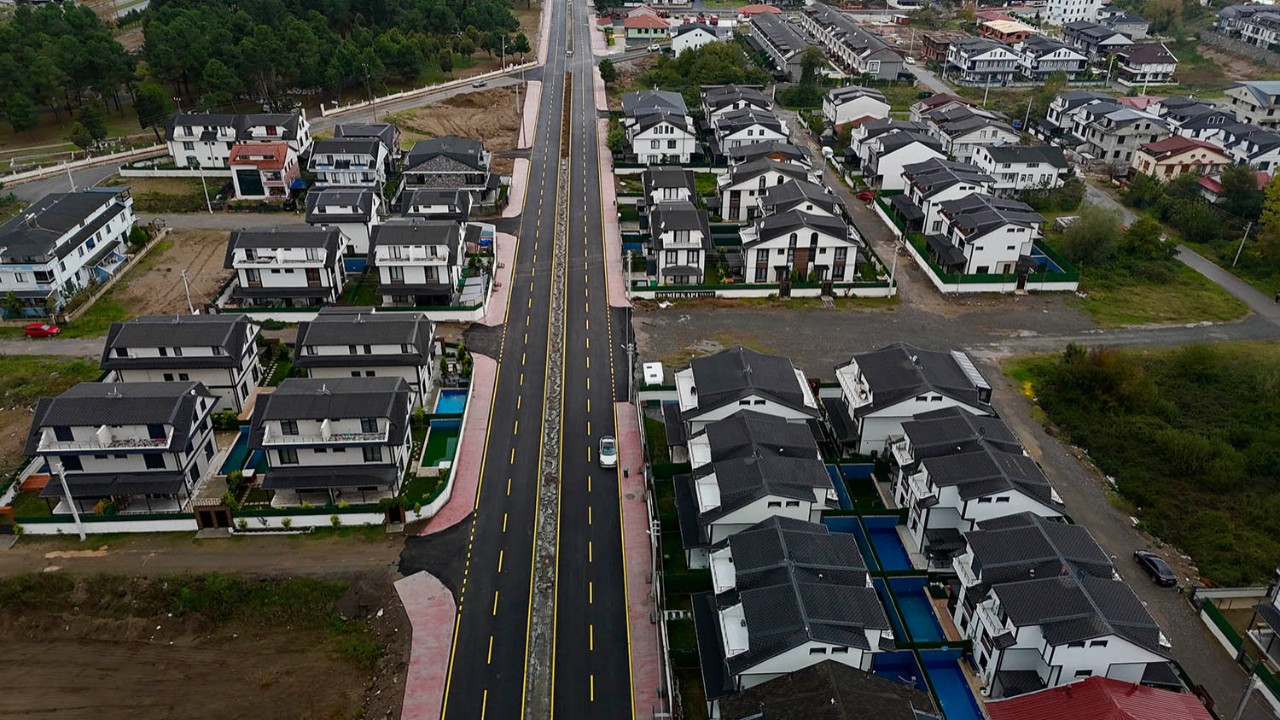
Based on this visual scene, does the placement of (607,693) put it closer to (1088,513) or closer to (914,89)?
(1088,513)

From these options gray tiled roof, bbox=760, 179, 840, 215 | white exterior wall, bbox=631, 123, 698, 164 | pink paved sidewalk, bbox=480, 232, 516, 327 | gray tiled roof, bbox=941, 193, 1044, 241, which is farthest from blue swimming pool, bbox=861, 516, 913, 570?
white exterior wall, bbox=631, 123, 698, 164

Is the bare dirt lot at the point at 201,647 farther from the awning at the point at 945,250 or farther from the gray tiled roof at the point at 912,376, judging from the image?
the awning at the point at 945,250

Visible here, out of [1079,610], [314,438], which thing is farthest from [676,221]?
[1079,610]

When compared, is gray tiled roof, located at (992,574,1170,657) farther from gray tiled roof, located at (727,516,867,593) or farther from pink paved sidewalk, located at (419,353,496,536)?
pink paved sidewalk, located at (419,353,496,536)

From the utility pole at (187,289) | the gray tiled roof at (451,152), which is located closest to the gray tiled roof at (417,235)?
the utility pole at (187,289)

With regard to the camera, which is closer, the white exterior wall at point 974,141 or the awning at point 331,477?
the awning at point 331,477
